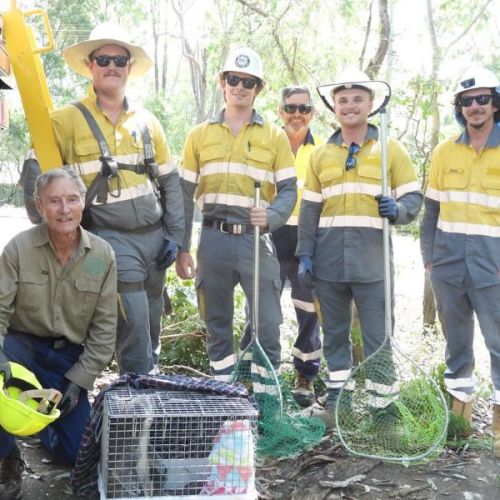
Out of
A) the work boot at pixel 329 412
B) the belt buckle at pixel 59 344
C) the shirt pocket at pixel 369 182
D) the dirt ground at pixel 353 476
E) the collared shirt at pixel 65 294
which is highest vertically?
the shirt pocket at pixel 369 182

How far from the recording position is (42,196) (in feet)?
12.3

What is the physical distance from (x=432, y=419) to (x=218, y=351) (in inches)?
61.7

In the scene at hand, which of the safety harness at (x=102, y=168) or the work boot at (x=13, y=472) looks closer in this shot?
the work boot at (x=13, y=472)

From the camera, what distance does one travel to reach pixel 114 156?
440 centimetres

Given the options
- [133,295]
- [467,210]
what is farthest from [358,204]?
[133,295]

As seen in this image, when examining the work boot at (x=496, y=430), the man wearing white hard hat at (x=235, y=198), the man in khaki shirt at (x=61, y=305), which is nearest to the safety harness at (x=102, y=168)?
the man in khaki shirt at (x=61, y=305)

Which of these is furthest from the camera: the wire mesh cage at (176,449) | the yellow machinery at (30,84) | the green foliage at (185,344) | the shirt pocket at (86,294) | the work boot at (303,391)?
the green foliage at (185,344)

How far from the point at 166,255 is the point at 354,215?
1326mm

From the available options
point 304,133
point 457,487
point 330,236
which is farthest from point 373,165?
point 457,487

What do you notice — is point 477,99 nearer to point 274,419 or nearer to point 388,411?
point 388,411

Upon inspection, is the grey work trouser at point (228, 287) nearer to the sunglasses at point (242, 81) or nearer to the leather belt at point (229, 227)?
the leather belt at point (229, 227)

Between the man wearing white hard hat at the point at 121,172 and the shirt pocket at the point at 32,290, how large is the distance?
0.61 m

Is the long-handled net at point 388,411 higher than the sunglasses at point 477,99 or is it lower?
lower

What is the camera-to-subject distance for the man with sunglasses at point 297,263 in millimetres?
5562
